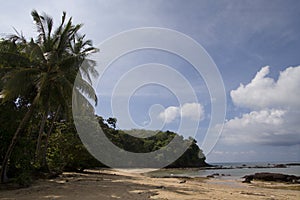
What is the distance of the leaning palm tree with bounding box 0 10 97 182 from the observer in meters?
11.6

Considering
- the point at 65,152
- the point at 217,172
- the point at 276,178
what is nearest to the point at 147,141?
the point at 217,172

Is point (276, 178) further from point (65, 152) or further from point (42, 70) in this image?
point (42, 70)

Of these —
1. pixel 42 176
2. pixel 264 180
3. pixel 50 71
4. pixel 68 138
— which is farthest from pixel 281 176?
pixel 50 71

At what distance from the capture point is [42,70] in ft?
40.4

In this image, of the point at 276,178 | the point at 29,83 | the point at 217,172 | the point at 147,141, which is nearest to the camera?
the point at 29,83

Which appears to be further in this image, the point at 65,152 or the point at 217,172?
the point at 217,172

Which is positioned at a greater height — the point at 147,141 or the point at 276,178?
the point at 147,141

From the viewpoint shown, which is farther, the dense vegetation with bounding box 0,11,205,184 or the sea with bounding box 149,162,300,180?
the sea with bounding box 149,162,300,180

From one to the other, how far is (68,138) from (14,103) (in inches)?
302

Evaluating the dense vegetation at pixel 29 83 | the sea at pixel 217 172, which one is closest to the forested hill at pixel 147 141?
the sea at pixel 217 172

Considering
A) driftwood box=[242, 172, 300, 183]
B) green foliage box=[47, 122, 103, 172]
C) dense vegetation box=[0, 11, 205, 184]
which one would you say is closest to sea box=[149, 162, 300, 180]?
driftwood box=[242, 172, 300, 183]

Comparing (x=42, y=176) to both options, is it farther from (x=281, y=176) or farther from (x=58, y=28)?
(x=281, y=176)

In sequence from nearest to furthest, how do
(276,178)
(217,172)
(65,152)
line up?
(65,152), (276,178), (217,172)

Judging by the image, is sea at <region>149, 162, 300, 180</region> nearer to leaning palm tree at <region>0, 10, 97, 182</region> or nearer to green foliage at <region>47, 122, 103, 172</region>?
green foliage at <region>47, 122, 103, 172</region>
